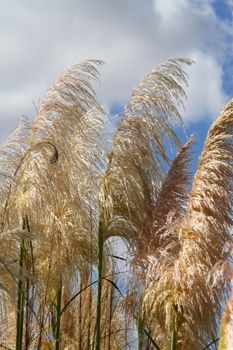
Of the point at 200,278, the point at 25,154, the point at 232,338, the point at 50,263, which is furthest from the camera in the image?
the point at 50,263

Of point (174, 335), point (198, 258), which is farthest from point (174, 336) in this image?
point (198, 258)

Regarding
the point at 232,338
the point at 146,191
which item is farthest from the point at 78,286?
the point at 232,338

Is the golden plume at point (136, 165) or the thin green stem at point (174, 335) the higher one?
the golden plume at point (136, 165)

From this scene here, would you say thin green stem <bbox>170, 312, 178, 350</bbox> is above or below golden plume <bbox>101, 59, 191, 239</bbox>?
below

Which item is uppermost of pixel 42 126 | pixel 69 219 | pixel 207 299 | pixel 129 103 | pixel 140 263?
pixel 129 103

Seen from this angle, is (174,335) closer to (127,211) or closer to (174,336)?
(174,336)

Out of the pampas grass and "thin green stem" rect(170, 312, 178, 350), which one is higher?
the pampas grass

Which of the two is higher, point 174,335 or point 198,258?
point 198,258

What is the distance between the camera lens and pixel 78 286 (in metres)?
6.63

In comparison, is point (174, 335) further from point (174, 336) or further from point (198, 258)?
point (198, 258)

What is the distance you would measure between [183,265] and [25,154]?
1.45 meters

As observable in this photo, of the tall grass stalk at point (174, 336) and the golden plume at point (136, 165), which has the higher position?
the golden plume at point (136, 165)

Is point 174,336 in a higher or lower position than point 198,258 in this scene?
lower

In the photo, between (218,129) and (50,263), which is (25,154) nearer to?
(50,263)
